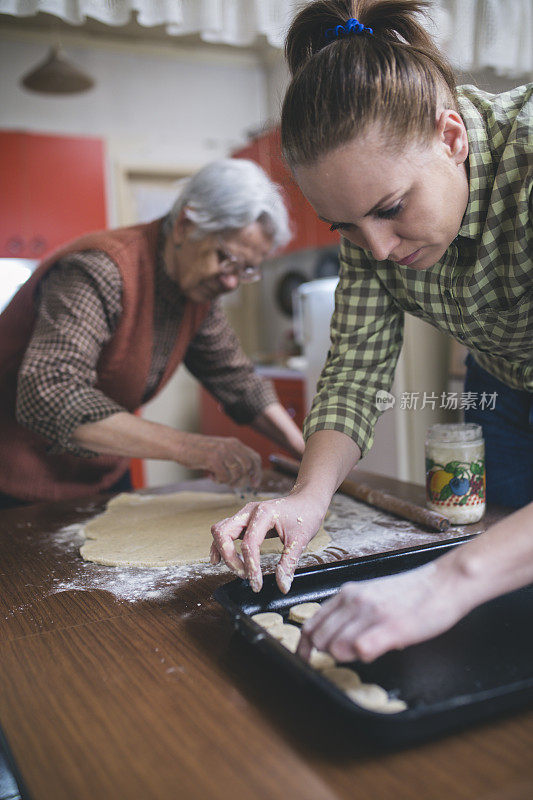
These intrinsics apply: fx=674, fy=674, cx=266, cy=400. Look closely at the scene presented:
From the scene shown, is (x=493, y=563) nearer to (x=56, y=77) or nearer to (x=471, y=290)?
(x=471, y=290)

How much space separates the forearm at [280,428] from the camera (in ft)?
5.82

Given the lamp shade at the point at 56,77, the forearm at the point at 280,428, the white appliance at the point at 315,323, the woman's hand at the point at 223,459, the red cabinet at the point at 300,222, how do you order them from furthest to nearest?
the red cabinet at the point at 300,222 < the white appliance at the point at 315,323 < the lamp shade at the point at 56,77 < the forearm at the point at 280,428 < the woman's hand at the point at 223,459

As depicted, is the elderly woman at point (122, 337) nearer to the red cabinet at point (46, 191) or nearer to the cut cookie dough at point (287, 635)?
the cut cookie dough at point (287, 635)

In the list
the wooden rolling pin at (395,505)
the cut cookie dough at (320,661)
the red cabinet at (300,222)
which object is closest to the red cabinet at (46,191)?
the red cabinet at (300,222)

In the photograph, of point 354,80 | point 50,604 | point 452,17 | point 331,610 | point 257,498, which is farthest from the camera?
point 452,17

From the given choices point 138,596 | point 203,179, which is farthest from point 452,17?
point 138,596

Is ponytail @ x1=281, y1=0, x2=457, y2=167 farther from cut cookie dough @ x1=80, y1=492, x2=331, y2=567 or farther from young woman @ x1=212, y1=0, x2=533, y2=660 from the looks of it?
cut cookie dough @ x1=80, y1=492, x2=331, y2=567

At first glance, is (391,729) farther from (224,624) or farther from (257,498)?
(257,498)

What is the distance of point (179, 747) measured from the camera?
1.91ft

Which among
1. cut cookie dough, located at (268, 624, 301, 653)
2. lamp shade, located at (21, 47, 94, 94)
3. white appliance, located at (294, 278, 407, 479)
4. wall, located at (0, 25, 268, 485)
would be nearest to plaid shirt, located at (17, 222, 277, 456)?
cut cookie dough, located at (268, 624, 301, 653)

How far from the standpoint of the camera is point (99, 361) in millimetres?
1591

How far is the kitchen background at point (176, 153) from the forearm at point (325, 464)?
1.71 metres

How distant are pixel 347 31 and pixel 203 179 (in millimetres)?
784

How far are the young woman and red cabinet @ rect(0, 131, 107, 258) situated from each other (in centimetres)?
307
